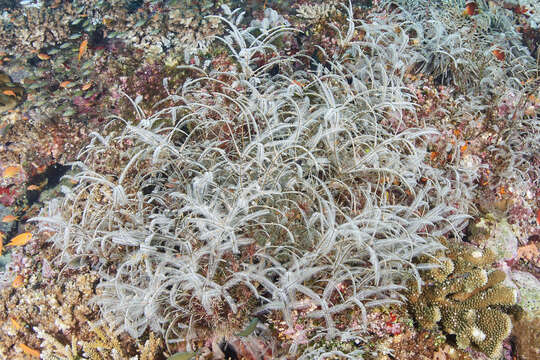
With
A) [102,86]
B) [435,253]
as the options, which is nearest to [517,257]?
[435,253]

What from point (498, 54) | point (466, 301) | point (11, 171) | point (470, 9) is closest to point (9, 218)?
point (11, 171)

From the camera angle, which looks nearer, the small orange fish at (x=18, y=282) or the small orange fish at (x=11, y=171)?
the small orange fish at (x=18, y=282)

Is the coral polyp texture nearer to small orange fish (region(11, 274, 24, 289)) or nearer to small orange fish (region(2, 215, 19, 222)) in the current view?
small orange fish (region(11, 274, 24, 289))

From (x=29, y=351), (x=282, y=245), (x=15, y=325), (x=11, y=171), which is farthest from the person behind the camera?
(x=11, y=171)

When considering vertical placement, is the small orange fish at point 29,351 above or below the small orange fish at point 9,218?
below

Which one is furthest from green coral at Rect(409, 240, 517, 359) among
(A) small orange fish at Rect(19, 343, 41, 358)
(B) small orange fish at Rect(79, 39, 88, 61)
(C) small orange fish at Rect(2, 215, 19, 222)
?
(B) small orange fish at Rect(79, 39, 88, 61)

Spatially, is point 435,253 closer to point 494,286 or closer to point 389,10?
point 494,286

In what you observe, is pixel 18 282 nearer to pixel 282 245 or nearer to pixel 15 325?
pixel 15 325

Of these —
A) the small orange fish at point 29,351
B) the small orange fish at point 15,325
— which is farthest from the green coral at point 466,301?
the small orange fish at point 15,325

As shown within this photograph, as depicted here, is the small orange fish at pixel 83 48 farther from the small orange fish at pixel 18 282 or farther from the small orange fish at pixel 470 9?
the small orange fish at pixel 470 9
